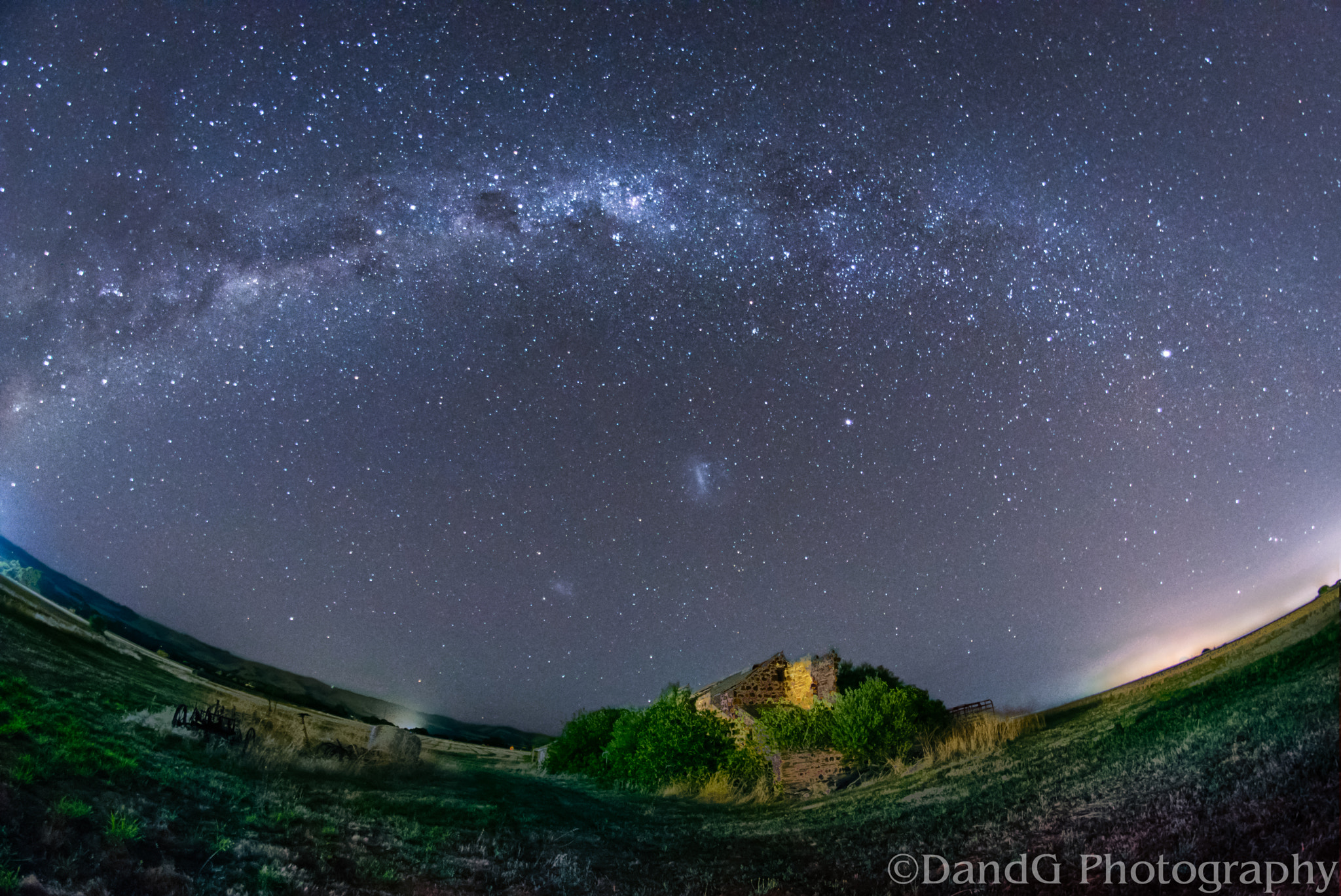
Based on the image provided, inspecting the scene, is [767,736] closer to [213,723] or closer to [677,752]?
[677,752]

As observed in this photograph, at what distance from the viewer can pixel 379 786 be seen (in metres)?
15.2

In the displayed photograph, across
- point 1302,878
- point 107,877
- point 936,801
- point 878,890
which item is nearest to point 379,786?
point 107,877

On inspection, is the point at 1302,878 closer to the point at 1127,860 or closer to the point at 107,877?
the point at 1127,860

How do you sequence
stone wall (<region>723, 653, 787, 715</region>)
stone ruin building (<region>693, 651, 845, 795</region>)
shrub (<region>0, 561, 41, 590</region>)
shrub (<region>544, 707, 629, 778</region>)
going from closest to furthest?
1. shrub (<region>0, 561, 41, 590</region>)
2. stone ruin building (<region>693, 651, 845, 795</region>)
3. stone wall (<region>723, 653, 787, 715</region>)
4. shrub (<region>544, 707, 629, 778</region>)

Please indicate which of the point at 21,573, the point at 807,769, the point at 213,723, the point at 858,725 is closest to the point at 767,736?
the point at 807,769

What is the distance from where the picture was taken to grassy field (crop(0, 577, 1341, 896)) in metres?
9.79

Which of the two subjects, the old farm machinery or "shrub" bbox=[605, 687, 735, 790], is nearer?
the old farm machinery

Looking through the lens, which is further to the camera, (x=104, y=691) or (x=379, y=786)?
(x=379, y=786)

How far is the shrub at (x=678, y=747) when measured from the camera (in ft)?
73.2

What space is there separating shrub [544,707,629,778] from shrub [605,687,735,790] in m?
8.65

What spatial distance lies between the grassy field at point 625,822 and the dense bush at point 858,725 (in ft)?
13.2

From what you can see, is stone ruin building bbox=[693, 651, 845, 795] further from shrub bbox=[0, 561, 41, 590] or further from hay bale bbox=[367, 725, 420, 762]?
shrub bbox=[0, 561, 41, 590]

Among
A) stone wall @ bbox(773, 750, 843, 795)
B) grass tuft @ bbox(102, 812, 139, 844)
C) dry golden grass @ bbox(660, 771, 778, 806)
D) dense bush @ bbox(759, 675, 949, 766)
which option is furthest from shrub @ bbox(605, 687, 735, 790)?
grass tuft @ bbox(102, 812, 139, 844)

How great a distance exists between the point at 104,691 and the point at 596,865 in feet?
37.2
